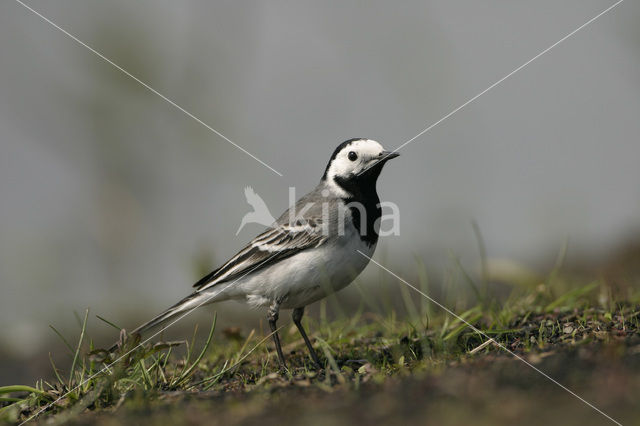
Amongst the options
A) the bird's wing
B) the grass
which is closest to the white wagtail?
the bird's wing

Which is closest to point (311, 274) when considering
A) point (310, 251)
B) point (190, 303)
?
point (310, 251)

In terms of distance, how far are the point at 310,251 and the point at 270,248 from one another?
0.44 meters

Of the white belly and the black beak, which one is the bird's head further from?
the white belly

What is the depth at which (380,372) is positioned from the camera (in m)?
4.22

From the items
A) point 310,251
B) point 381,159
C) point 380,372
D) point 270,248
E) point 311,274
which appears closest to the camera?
point 380,372

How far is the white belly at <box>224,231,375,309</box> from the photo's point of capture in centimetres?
525

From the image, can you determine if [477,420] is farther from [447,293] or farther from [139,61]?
[139,61]

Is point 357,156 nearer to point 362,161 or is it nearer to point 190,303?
point 362,161

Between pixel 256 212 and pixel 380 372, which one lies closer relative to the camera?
pixel 380 372

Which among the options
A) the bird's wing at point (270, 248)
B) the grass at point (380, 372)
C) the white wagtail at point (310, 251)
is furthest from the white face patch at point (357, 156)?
the grass at point (380, 372)

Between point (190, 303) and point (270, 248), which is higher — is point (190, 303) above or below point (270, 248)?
below

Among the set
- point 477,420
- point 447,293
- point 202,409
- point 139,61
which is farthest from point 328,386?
point 139,61

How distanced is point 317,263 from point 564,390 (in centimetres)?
269

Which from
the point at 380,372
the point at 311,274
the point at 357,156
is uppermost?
the point at 357,156
